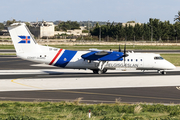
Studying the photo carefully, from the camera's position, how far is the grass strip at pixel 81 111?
1602 centimetres

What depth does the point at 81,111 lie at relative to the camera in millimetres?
17422

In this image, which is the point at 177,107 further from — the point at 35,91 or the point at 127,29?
the point at 127,29

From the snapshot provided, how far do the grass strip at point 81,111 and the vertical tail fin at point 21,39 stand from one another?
54.8ft

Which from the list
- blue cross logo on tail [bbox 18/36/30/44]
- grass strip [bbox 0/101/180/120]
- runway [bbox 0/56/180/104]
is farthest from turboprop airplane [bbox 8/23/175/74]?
grass strip [bbox 0/101/180/120]

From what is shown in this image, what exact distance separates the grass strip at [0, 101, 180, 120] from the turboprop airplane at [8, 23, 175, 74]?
54.7ft

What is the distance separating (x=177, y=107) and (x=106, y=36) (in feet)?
429

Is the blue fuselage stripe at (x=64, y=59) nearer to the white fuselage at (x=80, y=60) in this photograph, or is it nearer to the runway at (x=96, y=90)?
the white fuselage at (x=80, y=60)

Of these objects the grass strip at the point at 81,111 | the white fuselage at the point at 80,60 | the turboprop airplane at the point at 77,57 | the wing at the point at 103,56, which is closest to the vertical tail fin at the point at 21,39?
the turboprop airplane at the point at 77,57

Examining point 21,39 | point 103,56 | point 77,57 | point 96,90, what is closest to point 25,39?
point 21,39

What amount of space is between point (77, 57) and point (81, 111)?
19692mm

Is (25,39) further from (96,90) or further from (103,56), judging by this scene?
(96,90)

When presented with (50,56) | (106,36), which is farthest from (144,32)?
(50,56)

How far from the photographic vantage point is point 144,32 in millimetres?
133875

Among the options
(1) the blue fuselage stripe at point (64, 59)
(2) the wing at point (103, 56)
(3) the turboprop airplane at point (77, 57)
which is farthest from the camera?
(2) the wing at point (103, 56)
